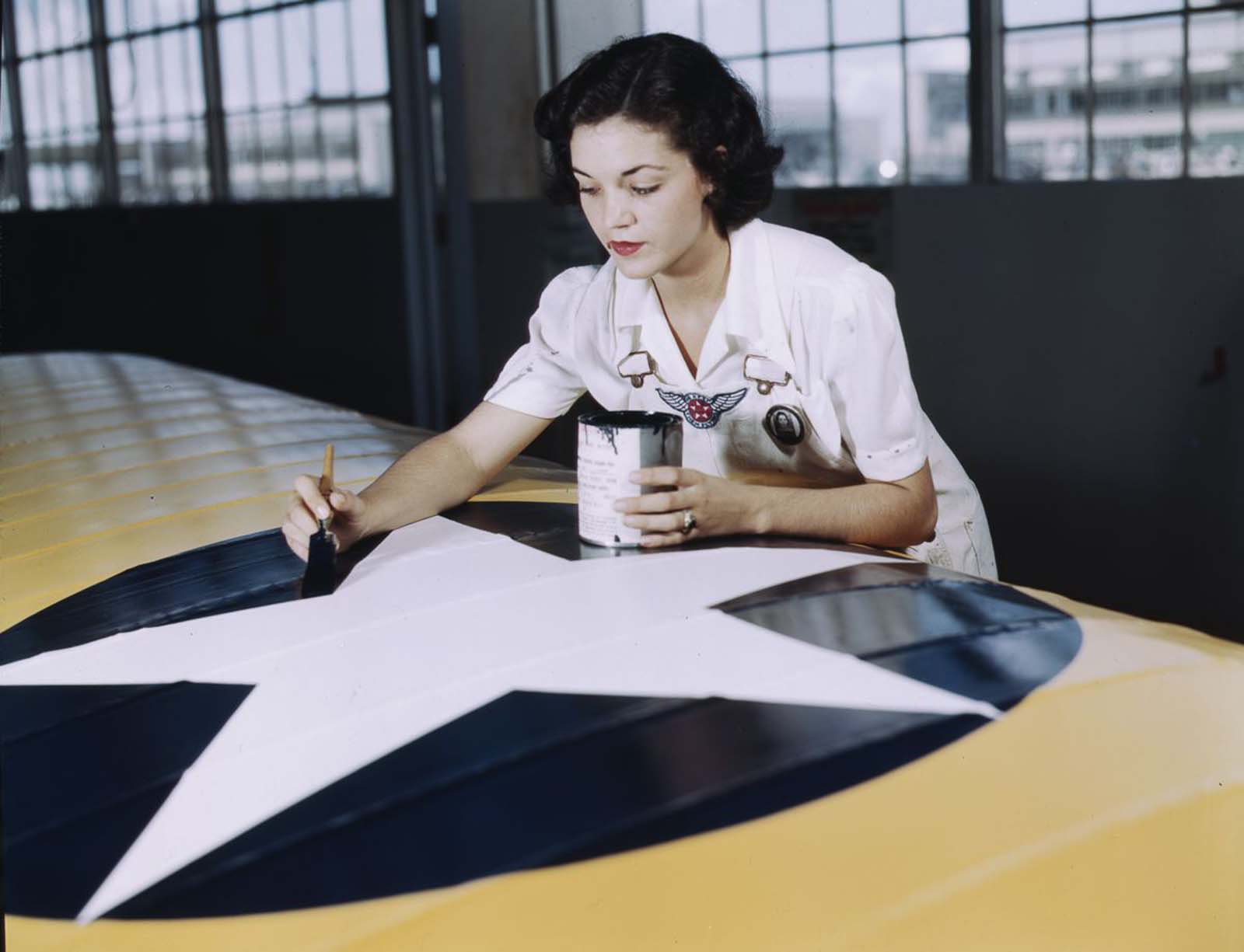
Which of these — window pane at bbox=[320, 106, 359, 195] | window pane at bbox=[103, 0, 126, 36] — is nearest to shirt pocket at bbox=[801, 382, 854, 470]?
window pane at bbox=[320, 106, 359, 195]

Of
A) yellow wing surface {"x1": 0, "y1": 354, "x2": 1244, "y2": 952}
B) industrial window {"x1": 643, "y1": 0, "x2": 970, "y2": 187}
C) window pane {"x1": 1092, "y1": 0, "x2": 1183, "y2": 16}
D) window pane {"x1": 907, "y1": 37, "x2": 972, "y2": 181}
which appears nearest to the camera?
yellow wing surface {"x1": 0, "y1": 354, "x2": 1244, "y2": 952}

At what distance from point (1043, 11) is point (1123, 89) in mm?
247

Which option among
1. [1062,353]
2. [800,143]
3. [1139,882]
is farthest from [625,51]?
[800,143]

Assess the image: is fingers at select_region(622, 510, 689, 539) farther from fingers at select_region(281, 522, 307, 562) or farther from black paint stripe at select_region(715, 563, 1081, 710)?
fingers at select_region(281, 522, 307, 562)

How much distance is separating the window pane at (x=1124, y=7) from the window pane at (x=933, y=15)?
0.28 metres

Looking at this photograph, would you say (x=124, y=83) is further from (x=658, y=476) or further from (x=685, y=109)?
(x=658, y=476)

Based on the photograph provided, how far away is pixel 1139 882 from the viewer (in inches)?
29.5

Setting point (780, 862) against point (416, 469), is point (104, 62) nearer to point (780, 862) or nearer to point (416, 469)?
point (416, 469)

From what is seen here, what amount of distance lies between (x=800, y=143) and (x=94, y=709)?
2.54 m

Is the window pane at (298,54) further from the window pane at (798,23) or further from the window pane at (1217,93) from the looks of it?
the window pane at (1217,93)

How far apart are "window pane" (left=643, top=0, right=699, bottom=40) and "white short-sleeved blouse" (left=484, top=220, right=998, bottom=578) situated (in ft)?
1.06

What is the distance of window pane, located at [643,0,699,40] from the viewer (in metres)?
1.56

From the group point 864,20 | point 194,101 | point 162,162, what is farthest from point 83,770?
point 162,162

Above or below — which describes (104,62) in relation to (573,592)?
above
